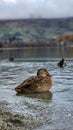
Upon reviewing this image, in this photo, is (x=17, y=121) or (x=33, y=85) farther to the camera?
(x=33, y=85)

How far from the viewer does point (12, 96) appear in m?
25.1

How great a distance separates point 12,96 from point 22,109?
5012 mm

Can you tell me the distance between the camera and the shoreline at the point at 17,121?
16.3 meters

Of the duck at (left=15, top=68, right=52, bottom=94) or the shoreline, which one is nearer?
the shoreline

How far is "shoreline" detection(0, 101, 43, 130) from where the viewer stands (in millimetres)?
16266

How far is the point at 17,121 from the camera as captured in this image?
1723cm

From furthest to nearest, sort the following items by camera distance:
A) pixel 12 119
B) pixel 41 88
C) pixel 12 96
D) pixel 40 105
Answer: pixel 41 88
pixel 12 96
pixel 40 105
pixel 12 119

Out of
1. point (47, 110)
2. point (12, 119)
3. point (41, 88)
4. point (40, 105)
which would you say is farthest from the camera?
point (41, 88)

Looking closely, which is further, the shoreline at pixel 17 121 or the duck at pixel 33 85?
the duck at pixel 33 85

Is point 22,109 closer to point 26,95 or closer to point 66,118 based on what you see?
point 66,118

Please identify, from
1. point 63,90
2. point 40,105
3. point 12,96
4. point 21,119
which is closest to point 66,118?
point 21,119

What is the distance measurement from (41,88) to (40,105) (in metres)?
5.38

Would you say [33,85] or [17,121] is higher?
[33,85]

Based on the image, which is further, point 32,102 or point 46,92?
point 46,92
